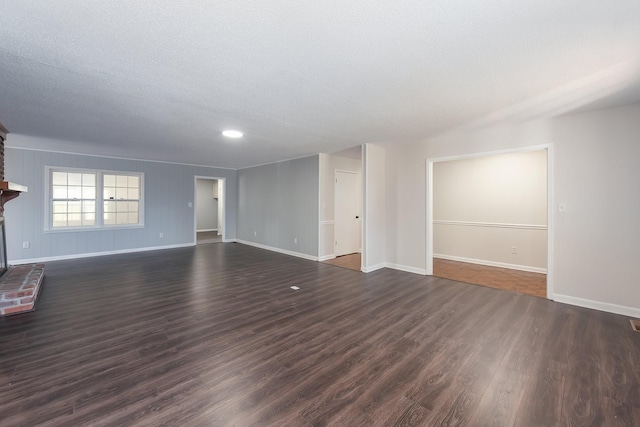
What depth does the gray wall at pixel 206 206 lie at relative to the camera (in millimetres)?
10391

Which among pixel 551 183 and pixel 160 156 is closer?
pixel 551 183

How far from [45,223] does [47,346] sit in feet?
16.0

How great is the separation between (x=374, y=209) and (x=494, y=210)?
2470mm

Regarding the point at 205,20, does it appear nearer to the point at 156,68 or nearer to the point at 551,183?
the point at 156,68

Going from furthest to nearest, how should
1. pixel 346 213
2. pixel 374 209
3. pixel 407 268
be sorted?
pixel 346 213
pixel 374 209
pixel 407 268

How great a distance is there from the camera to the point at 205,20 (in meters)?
1.64

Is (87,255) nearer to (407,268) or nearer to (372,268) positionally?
(372,268)

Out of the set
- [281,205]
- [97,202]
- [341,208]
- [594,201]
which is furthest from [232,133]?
[594,201]

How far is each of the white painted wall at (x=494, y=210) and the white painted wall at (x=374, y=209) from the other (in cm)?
173

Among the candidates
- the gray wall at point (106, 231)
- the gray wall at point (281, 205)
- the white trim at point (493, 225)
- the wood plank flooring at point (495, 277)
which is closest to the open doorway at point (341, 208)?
the gray wall at point (281, 205)

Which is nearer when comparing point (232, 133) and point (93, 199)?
point (232, 133)

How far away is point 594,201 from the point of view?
3.23 meters

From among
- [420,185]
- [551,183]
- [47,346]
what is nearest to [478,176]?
[420,185]

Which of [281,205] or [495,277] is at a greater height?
[281,205]
